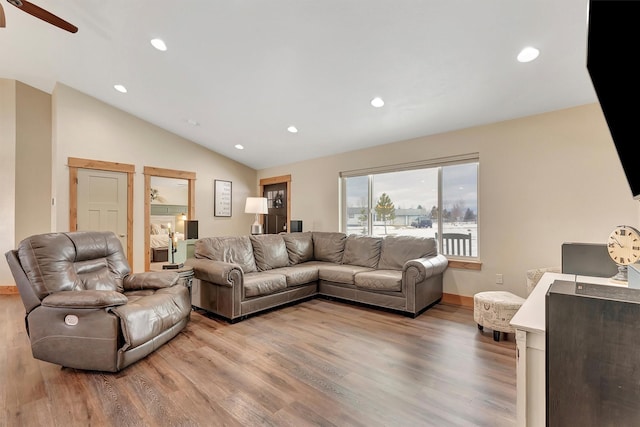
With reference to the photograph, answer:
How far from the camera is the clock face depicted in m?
1.69

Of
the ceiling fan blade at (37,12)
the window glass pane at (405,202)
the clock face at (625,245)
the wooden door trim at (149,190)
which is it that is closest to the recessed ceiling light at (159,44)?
the ceiling fan blade at (37,12)

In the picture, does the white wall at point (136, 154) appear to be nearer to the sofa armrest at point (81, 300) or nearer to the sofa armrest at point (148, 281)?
the sofa armrest at point (148, 281)

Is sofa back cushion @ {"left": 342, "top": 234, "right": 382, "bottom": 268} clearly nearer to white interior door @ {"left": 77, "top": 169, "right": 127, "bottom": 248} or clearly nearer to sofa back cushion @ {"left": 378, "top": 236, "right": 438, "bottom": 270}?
sofa back cushion @ {"left": 378, "top": 236, "right": 438, "bottom": 270}

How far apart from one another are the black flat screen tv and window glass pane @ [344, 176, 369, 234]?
3974 mm

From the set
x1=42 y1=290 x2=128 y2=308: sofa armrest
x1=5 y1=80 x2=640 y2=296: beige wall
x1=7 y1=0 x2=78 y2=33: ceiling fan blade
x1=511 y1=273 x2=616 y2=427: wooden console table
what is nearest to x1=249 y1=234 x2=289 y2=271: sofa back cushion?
x1=5 y1=80 x2=640 y2=296: beige wall

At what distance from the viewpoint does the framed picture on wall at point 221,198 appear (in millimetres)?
6207

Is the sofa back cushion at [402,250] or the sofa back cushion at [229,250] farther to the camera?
the sofa back cushion at [402,250]

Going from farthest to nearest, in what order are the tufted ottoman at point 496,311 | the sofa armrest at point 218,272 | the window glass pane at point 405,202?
the window glass pane at point 405,202 → the sofa armrest at point 218,272 → the tufted ottoman at point 496,311

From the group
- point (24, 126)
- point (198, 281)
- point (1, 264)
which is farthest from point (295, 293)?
point (24, 126)

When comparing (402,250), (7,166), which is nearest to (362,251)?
(402,250)

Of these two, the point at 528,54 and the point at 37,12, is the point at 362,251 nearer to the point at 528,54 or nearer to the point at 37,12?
the point at 528,54

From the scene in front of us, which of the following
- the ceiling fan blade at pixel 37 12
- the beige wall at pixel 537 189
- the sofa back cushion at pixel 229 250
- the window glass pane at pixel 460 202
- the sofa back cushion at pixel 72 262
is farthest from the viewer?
the window glass pane at pixel 460 202

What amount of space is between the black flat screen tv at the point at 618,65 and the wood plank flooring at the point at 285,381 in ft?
5.22

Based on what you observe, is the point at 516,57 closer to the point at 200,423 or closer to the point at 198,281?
the point at 200,423
